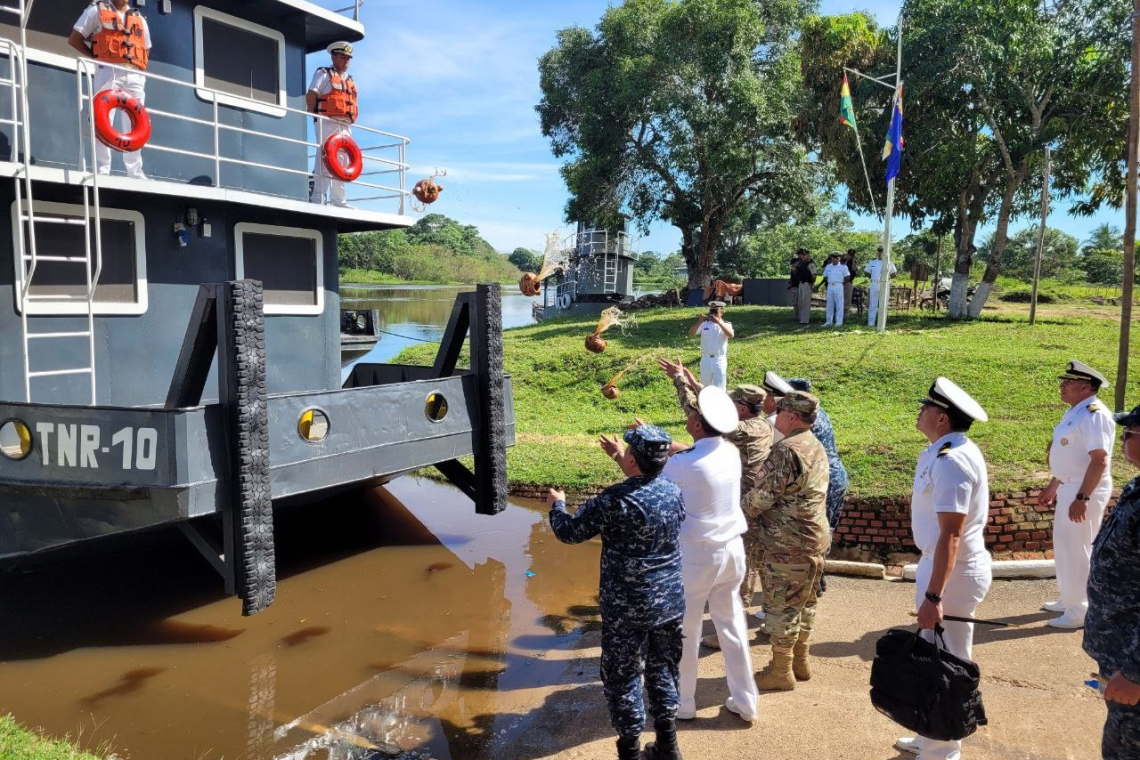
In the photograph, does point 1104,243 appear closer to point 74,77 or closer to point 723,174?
point 723,174

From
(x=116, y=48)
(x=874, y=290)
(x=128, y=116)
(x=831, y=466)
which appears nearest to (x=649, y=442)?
(x=831, y=466)

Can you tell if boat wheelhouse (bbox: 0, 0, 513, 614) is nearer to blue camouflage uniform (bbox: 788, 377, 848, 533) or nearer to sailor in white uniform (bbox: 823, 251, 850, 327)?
blue camouflage uniform (bbox: 788, 377, 848, 533)

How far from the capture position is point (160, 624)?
602 centimetres

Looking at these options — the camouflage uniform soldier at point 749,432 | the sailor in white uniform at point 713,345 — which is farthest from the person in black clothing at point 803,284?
the camouflage uniform soldier at point 749,432

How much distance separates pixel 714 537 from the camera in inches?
156

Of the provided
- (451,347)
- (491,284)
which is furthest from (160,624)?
(491,284)

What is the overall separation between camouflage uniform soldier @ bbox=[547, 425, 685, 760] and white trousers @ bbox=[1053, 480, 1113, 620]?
10.0 ft

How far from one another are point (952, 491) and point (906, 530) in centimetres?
398

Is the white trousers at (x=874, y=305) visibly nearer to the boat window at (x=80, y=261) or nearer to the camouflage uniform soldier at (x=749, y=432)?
the camouflage uniform soldier at (x=749, y=432)

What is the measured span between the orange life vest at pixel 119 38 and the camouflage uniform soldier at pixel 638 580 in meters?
4.62

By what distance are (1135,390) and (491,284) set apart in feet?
28.9

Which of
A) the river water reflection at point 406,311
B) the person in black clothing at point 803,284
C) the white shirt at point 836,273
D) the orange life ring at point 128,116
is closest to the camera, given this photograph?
the orange life ring at point 128,116

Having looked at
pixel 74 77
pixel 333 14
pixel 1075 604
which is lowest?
pixel 1075 604

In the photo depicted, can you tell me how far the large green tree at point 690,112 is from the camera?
20.3m
